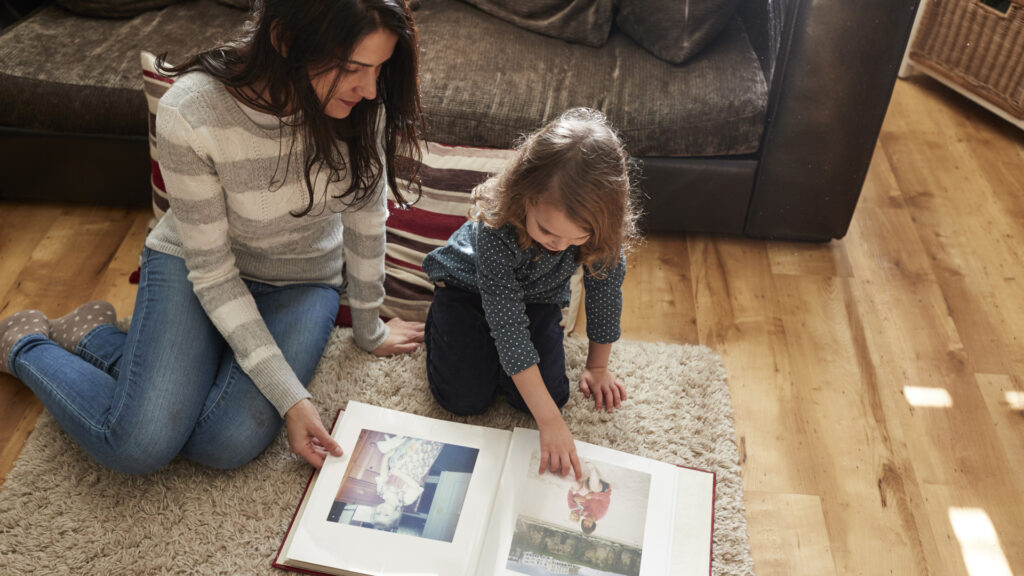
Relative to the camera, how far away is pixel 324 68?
38.1 inches

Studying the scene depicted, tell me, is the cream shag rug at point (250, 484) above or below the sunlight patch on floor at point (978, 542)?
above

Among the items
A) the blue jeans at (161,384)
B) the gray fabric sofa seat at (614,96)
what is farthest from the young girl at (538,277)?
the gray fabric sofa seat at (614,96)

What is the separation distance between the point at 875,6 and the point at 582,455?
97cm

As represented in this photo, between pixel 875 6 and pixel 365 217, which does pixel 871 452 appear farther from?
pixel 365 217

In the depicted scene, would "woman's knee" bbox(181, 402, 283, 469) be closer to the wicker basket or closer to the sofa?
the sofa

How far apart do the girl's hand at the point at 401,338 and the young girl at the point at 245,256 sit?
84 millimetres

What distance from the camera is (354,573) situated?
110cm

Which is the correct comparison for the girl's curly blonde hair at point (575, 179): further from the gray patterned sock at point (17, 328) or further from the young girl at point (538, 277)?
the gray patterned sock at point (17, 328)

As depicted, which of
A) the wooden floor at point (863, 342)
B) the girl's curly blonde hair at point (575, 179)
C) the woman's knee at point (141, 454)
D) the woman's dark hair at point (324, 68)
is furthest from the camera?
the wooden floor at point (863, 342)

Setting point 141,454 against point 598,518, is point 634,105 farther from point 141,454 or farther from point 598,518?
point 141,454

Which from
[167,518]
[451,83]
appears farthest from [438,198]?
[167,518]

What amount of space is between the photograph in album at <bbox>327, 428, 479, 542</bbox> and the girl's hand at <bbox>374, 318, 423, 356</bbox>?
0.75 feet

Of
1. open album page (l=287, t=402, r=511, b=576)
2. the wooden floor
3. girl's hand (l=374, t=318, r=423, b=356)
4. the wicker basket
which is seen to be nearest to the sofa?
the wooden floor

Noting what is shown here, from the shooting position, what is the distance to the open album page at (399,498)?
111 centimetres
